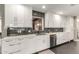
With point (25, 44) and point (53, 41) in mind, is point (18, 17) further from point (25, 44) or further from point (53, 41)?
point (53, 41)

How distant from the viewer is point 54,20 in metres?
3.25

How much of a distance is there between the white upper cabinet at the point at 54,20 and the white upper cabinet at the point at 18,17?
21.8 inches

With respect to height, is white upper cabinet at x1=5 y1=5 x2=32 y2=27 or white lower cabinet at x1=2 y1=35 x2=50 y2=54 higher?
white upper cabinet at x1=5 y1=5 x2=32 y2=27

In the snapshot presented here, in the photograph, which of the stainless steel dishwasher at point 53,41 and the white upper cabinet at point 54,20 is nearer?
the white upper cabinet at point 54,20

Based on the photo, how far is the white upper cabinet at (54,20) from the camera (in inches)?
122

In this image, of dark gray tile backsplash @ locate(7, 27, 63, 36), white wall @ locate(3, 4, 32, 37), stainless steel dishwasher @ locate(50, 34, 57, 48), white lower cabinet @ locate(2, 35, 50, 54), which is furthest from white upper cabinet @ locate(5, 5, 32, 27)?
stainless steel dishwasher @ locate(50, 34, 57, 48)

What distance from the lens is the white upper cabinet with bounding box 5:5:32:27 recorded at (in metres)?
3.03

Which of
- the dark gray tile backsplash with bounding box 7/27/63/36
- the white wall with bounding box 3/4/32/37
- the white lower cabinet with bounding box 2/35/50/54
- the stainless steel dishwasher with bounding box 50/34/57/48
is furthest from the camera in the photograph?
the stainless steel dishwasher with bounding box 50/34/57/48

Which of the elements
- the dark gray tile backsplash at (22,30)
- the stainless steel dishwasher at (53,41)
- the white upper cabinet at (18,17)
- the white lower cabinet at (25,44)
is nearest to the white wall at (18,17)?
the white upper cabinet at (18,17)

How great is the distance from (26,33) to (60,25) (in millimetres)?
1092

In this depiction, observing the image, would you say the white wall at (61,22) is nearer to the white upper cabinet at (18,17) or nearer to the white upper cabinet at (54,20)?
the white upper cabinet at (54,20)

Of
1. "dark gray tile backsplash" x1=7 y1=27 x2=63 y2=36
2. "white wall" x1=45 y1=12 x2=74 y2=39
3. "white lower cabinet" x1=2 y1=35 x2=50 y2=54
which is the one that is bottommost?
"white lower cabinet" x1=2 y1=35 x2=50 y2=54

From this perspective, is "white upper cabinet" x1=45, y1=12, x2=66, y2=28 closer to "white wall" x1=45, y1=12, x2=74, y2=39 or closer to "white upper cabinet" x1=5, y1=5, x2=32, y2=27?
"white wall" x1=45, y1=12, x2=74, y2=39

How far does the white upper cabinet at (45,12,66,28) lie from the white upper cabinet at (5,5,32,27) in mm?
555
